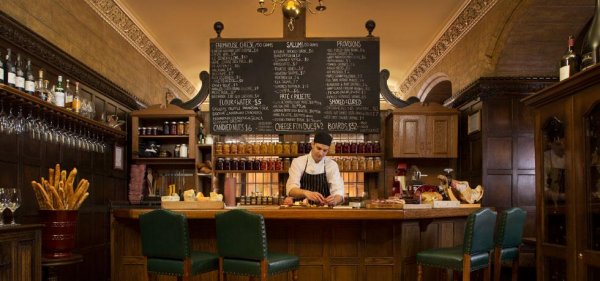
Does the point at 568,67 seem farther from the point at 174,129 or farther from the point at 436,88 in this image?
the point at 436,88

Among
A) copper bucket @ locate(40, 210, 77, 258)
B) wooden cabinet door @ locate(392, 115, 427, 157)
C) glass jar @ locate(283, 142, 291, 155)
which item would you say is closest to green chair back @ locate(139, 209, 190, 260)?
copper bucket @ locate(40, 210, 77, 258)

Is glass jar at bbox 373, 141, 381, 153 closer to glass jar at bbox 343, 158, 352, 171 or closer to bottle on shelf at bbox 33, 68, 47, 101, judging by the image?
glass jar at bbox 343, 158, 352, 171

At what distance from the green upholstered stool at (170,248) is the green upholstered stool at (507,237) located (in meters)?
2.12

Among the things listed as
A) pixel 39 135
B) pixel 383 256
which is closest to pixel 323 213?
pixel 383 256

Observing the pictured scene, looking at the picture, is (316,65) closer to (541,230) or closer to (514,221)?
(514,221)

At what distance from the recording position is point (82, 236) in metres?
6.25

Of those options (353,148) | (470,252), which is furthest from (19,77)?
(353,148)

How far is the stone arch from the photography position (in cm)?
1005

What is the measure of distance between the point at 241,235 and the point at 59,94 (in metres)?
2.58

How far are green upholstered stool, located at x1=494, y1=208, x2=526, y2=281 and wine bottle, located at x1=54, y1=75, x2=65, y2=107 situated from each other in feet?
12.9

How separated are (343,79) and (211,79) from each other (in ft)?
5.35

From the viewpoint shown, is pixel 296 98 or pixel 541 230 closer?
pixel 541 230

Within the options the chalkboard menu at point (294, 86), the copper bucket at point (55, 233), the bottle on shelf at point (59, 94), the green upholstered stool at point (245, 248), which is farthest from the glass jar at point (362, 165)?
the copper bucket at point (55, 233)

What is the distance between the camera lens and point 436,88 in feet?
36.1
